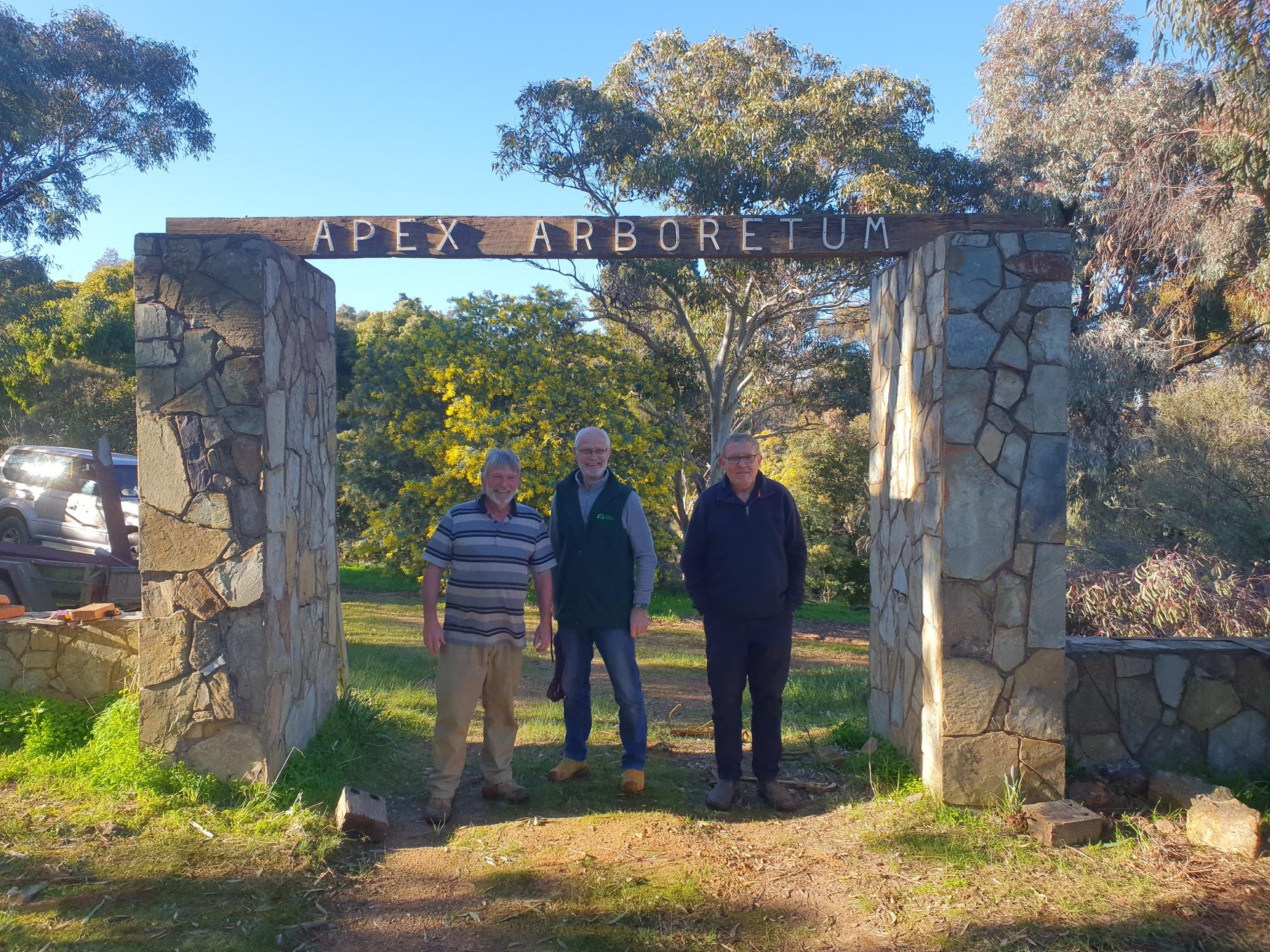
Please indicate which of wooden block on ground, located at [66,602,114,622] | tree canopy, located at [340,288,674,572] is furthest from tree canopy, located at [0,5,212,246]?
wooden block on ground, located at [66,602,114,622]

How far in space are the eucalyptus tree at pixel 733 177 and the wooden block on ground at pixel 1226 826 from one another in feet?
31.8

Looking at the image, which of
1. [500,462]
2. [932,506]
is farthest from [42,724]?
[932,506]

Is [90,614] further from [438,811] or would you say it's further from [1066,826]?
[1066,826]

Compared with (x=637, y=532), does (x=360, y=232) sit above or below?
above

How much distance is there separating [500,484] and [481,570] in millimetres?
416

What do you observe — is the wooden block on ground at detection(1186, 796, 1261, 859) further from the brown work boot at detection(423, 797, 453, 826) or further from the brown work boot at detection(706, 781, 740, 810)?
the brown work boot at detection(423, 797, 453, 826)

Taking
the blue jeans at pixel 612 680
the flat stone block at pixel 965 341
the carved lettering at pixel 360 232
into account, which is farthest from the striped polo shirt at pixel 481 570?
the flat stone block at pixel 965 341

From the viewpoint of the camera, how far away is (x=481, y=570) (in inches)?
177

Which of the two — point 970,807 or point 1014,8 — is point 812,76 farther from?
point 970,807

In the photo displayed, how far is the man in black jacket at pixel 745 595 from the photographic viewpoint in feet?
15.0

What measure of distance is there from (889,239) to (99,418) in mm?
18975

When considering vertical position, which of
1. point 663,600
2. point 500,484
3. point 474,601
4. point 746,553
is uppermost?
point 500,484

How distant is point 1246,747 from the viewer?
4859 millimetres

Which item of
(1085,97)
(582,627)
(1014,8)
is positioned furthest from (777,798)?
(1014,8)
